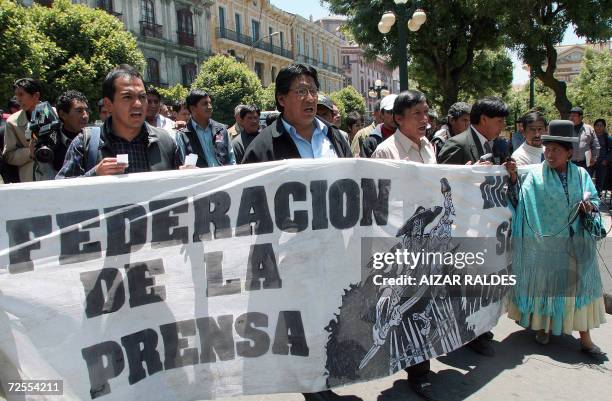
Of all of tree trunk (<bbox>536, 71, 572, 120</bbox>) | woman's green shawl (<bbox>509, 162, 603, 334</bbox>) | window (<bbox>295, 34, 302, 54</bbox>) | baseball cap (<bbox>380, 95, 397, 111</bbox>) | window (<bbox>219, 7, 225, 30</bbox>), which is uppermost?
window (<bbox>295, 34, 302, 54</bbox>)

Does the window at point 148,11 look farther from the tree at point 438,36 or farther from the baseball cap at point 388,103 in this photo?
the baseball cap at point 388,103

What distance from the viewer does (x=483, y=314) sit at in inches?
134

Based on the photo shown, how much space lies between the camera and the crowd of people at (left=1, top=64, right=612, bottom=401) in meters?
2.71

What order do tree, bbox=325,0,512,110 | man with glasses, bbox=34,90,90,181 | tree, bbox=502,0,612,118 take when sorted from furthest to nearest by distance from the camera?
tree, bbox=325,0,512,110
tree, bbox=502,0,612,118
man with glasses, bbox=34,90,90,181

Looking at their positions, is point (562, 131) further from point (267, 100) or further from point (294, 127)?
point (267, 100)

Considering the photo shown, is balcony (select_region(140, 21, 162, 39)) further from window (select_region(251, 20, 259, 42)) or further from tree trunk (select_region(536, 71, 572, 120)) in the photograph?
tree trunk (select_region(536, 71, 572, 120))

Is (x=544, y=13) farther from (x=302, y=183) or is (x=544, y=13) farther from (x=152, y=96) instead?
(x=302, y=183)

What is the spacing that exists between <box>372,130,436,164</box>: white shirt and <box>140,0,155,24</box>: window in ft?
104

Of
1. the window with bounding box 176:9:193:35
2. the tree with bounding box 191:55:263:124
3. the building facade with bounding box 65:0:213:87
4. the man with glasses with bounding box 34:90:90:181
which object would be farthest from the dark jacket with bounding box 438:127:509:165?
the window with bounding box 176:9:193:35

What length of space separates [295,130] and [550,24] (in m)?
13.4

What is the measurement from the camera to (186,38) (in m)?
34.8

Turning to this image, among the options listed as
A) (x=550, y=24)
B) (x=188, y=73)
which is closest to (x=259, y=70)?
(x=188, y=73)

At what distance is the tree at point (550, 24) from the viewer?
13344 millimetres

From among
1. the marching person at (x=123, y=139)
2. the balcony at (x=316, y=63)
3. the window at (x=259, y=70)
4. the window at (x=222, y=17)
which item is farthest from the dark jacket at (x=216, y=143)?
the balcony at (x=316, y=63)
